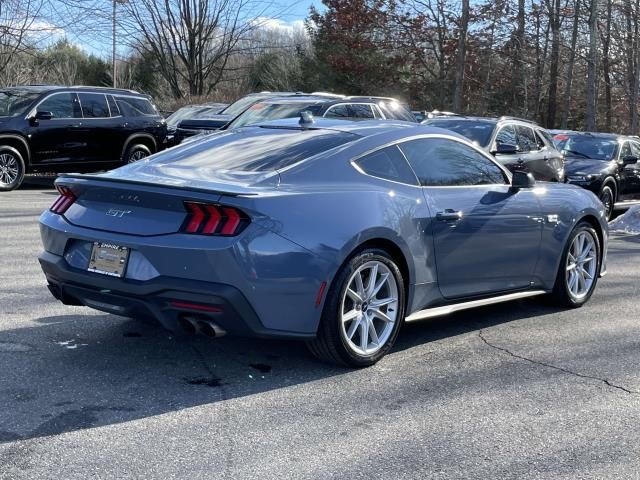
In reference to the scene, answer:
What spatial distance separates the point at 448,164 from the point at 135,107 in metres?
12.0

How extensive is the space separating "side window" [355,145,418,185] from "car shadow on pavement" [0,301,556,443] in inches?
46.2

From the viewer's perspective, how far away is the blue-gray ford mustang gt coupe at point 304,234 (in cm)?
448

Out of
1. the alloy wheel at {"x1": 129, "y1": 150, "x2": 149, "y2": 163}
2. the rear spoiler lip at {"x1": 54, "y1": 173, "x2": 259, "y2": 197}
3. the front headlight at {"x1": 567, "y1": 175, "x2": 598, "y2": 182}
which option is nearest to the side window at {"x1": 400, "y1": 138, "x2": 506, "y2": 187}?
the rear spoiler lip at {"x1": 54, "y1": 173, "x2": 259, "y2": 197}

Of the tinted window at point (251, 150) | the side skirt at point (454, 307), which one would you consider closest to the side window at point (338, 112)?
the side skirt at point (454, 307)

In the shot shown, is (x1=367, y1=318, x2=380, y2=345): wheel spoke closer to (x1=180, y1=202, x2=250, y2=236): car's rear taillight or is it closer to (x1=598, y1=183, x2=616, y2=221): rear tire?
(x1=180, y1=202, x2=250, y2=236): car's rear taillight

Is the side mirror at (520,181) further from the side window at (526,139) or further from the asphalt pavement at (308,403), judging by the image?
the side window at (526,139)

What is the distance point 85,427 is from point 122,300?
2.85 ft

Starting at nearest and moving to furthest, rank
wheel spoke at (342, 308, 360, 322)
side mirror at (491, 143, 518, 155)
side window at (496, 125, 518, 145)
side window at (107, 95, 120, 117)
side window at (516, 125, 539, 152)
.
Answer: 1. wheel spoke at (342, 308, 360, 322)
2. side mirror at (491, 143, 518, 155)
3. side window at (496, 125, 518, 145)
4. side window at (516, 125, 539, 152)
5. side window at (107, 95, 120, 117)

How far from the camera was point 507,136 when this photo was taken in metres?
13.0

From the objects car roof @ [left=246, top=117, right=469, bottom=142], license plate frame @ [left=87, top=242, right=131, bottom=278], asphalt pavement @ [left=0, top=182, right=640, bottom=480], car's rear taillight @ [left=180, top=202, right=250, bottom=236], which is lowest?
asphalt pavement @ [left=0, top=182, right=640, bottom=480]

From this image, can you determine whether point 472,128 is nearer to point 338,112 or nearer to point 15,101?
point 338,112

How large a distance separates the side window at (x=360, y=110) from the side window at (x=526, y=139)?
2.44 metres

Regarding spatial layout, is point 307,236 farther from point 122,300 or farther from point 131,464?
point 131,464

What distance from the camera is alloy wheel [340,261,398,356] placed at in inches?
196
